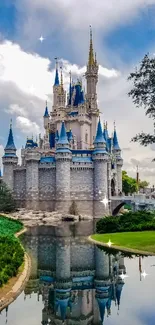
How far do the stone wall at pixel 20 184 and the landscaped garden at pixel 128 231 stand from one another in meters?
27.9

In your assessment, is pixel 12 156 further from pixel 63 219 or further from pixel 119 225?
pixel 119 225

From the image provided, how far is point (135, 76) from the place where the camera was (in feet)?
56.7

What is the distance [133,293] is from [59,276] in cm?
386

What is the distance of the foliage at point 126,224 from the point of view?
2584 centimetres

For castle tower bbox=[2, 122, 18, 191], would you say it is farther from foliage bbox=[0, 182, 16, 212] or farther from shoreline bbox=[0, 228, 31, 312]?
shoreline bbox=[0, 228, 31, 312]

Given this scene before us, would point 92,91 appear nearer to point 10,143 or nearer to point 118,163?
point 118,163

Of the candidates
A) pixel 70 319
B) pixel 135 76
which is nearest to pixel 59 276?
pixel 70 319

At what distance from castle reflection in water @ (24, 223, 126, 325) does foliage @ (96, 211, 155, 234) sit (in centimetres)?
611

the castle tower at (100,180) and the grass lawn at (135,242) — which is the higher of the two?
the castle tower at (100,180)

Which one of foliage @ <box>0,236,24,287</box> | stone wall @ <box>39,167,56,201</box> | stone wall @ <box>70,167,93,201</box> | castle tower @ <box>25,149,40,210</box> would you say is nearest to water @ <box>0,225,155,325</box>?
foliage @ <box>0,236,24,287</box>

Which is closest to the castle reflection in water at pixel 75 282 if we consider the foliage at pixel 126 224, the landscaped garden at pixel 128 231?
the landscaped garden at pixel 128 231

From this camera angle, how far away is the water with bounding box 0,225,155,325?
8922mm

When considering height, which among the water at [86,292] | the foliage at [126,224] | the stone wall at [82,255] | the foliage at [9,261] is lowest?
the water at [86,292]

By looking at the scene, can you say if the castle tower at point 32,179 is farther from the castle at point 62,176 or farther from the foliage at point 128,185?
the foliage at point 128,185
